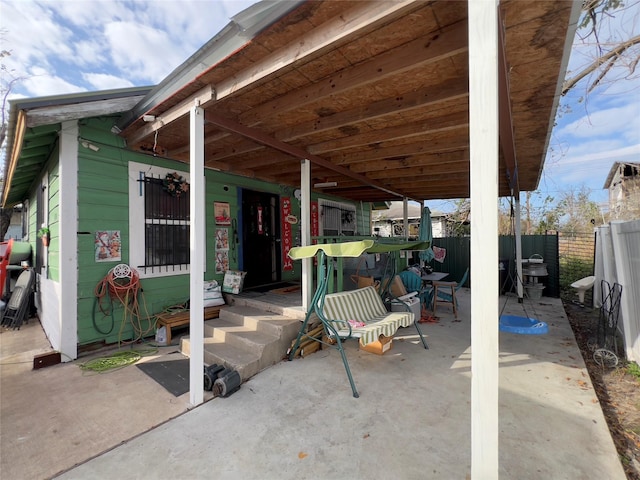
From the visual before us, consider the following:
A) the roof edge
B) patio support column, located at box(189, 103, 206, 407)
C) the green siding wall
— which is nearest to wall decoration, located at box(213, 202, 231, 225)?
the green siding wall

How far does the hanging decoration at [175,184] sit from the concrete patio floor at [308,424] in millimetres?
2622

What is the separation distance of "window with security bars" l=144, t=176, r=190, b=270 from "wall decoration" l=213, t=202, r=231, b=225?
0.52m

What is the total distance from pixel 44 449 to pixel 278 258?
4652 millimetres

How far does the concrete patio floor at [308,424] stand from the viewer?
1.83 metres

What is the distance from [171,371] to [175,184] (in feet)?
9.19

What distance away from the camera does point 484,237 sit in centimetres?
138

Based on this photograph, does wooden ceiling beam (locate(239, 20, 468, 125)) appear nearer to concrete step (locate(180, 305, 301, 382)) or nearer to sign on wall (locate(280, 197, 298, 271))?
concrete step (locate(180, 305, 301, 382))

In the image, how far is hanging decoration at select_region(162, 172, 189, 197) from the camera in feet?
14.6

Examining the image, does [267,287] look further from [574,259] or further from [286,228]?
[574,259]

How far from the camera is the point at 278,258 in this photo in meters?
6.43

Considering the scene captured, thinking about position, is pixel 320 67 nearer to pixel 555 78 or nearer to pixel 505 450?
pixel 555 78

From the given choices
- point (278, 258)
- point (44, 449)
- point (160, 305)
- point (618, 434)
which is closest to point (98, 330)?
point (160, 305)

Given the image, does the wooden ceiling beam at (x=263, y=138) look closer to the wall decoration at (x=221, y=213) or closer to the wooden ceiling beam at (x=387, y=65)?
the wooden ceiling beam at (x=387, y=65)

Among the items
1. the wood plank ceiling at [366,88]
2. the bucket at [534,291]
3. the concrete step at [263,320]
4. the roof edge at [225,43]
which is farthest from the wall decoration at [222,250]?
the bucket at [534,291]
